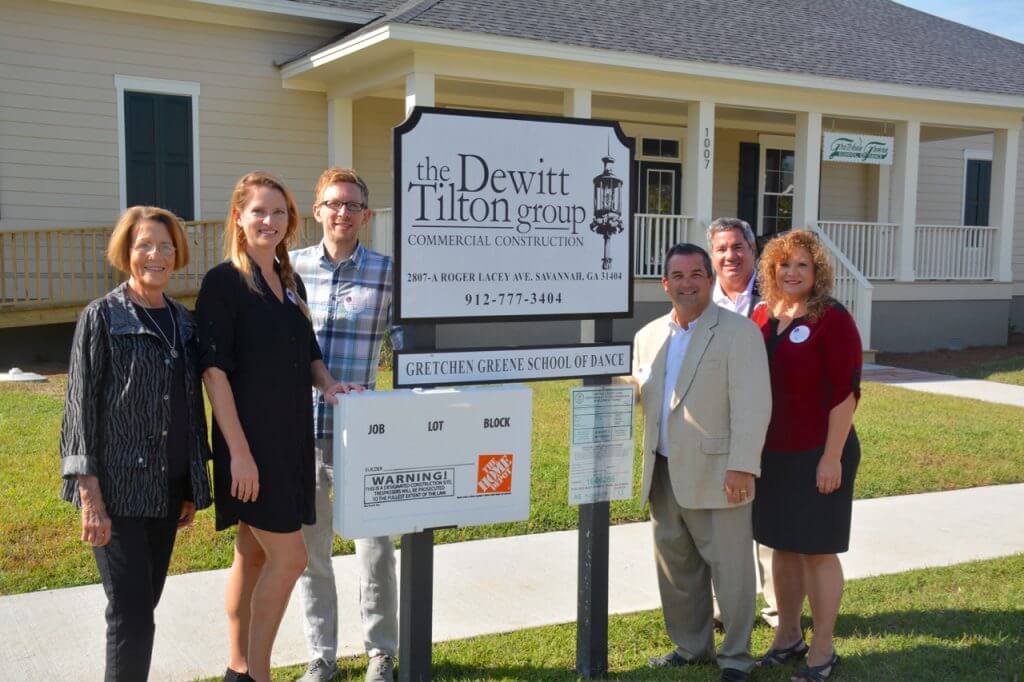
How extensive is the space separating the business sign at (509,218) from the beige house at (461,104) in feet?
25.4

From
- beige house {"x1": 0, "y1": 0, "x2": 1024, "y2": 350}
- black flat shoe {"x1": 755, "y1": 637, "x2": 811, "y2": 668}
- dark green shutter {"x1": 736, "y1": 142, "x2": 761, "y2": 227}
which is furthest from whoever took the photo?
dark green shutter {"x1": 736, "y1": 142, "x2": 761, "y2": 227}

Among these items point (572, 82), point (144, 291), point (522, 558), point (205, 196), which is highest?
point (572, 82)

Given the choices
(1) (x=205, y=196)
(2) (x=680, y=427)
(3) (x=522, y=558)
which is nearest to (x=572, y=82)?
(1) (x=205, y=196)

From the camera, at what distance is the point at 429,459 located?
3.38 metres

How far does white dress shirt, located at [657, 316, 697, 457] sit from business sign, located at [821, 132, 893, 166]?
12179 mm

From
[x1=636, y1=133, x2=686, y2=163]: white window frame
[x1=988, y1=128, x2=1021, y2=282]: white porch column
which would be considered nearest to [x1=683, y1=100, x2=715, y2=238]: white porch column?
[x1=636, y1=133, x2=686, y2=163]: white window frame

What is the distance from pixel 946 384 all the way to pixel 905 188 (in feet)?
14.6

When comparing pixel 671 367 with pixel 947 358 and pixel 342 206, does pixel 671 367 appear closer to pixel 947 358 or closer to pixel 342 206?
pixel 342 206

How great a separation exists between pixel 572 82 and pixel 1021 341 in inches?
420

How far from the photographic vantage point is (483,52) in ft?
37.7

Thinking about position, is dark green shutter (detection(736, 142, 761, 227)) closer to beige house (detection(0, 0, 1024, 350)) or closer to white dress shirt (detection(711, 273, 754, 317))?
A: beige house (detection(0, 0, 1024, 350))

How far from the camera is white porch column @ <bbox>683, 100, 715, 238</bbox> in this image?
533 inches

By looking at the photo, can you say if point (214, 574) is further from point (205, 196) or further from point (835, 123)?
point (835, 123)

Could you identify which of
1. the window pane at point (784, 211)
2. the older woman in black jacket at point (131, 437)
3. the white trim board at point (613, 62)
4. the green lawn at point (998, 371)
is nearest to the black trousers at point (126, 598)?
the older woman in black jacket at point (131, 437)
